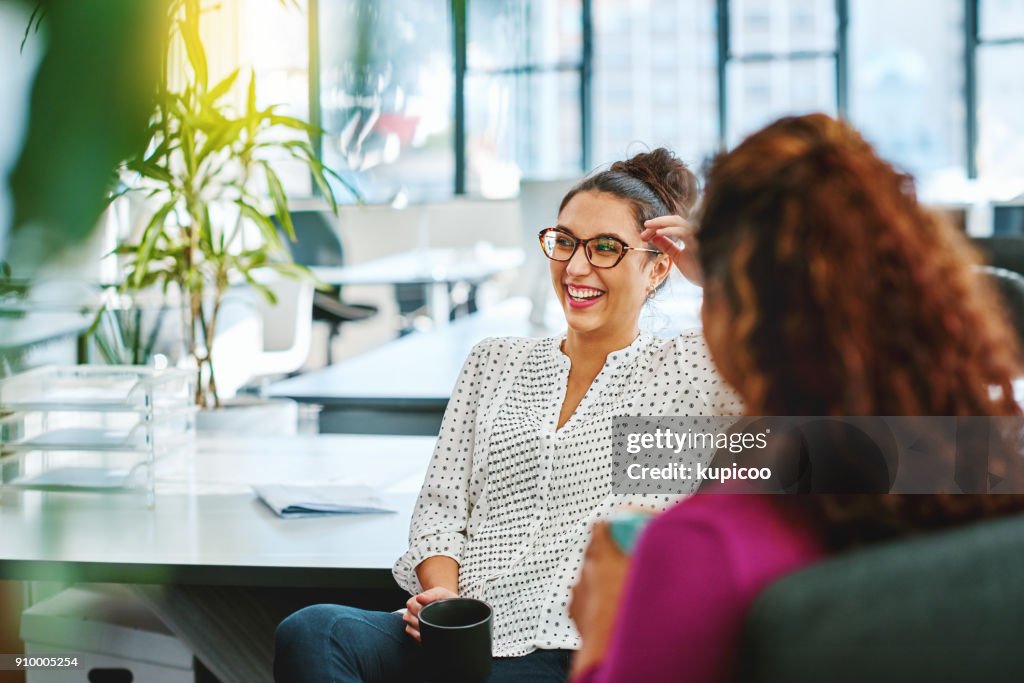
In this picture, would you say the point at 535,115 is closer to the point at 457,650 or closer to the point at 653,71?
the point at 653,71

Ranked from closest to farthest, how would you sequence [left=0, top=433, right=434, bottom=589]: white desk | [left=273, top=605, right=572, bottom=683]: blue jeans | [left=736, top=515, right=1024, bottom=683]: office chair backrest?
[left=736, top=515, right=1024, bottom=683]: office chair backrest < [left=273, top=605, right=572, bottom=683]: blue jeans < [left=0, top=433, right=434, bottom=589]: white desk

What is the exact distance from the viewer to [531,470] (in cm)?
152

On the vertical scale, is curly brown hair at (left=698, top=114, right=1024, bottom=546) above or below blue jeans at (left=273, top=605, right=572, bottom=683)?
above

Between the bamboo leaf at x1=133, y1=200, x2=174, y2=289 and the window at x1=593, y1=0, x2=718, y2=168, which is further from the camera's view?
the window at x1=593, y1=0, x2=718, y2=168

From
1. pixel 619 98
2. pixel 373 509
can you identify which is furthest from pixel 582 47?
pixel 373 509

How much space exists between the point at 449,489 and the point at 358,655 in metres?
0.28

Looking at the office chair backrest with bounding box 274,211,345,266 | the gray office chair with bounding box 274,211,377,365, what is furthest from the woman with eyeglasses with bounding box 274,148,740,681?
the office chair backrest with bounding box 274,211,345,266

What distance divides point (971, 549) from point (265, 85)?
0.39m

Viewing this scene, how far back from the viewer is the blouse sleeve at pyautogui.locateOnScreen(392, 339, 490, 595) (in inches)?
58.4

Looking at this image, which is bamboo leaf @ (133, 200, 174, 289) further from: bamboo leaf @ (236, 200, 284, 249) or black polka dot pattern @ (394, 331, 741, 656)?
black polka dot pattern @ (394, 331, 741, 656)

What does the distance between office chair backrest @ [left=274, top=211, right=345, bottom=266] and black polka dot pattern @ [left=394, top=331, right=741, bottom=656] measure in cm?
490

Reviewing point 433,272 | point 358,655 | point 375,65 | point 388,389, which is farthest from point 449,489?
point 433,272

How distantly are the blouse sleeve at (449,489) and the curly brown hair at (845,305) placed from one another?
2.96 feet

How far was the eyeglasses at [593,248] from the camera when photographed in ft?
5.28
